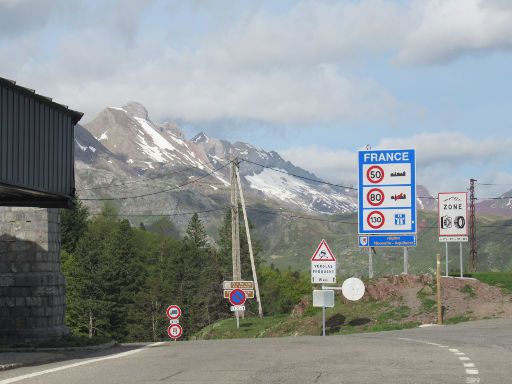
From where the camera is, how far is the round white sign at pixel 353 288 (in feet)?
112

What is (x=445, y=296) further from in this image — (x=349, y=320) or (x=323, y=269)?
(x=323, y=269)

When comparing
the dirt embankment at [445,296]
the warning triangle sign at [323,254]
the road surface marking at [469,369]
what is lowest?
the dirt embankment at [445,296]

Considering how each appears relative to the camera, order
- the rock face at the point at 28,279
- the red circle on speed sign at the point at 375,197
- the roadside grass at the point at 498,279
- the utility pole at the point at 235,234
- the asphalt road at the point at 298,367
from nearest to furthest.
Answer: the asphalt road at the point at 298,367 → the rock face at the point at 28,279 → the roadside grass at the point at 498,279 → the red circle on speed sign at the point at 375,197 → the utility pole at the point at 235,234

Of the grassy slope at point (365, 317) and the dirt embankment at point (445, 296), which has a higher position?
the dirt embankment at point (445, 296)

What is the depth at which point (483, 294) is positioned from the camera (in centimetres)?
3884

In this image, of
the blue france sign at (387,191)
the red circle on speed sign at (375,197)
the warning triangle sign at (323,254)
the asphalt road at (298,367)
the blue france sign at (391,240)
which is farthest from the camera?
the red circle on speed sign at (375,197)

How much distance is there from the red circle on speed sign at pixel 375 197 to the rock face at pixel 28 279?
15.8 m

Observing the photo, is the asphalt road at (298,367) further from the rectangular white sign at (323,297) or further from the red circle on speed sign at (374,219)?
the red circle on speed sign at (374,219)

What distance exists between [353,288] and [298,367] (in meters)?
20.3

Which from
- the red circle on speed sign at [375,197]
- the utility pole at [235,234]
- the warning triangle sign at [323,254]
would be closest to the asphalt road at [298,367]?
the warning triangle sign at [323,254]

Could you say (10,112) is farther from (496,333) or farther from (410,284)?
(410,284)

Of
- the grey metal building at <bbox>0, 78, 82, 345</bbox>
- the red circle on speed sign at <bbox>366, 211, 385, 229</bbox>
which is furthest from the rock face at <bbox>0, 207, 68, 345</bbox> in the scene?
the red circle on speed sign at <bbox>366, 211, 385, 229</bbox>

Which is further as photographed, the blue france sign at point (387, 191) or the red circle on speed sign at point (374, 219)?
the red circle on speed sign at point (374, 219)

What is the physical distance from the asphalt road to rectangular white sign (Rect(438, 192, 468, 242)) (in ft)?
81.2
